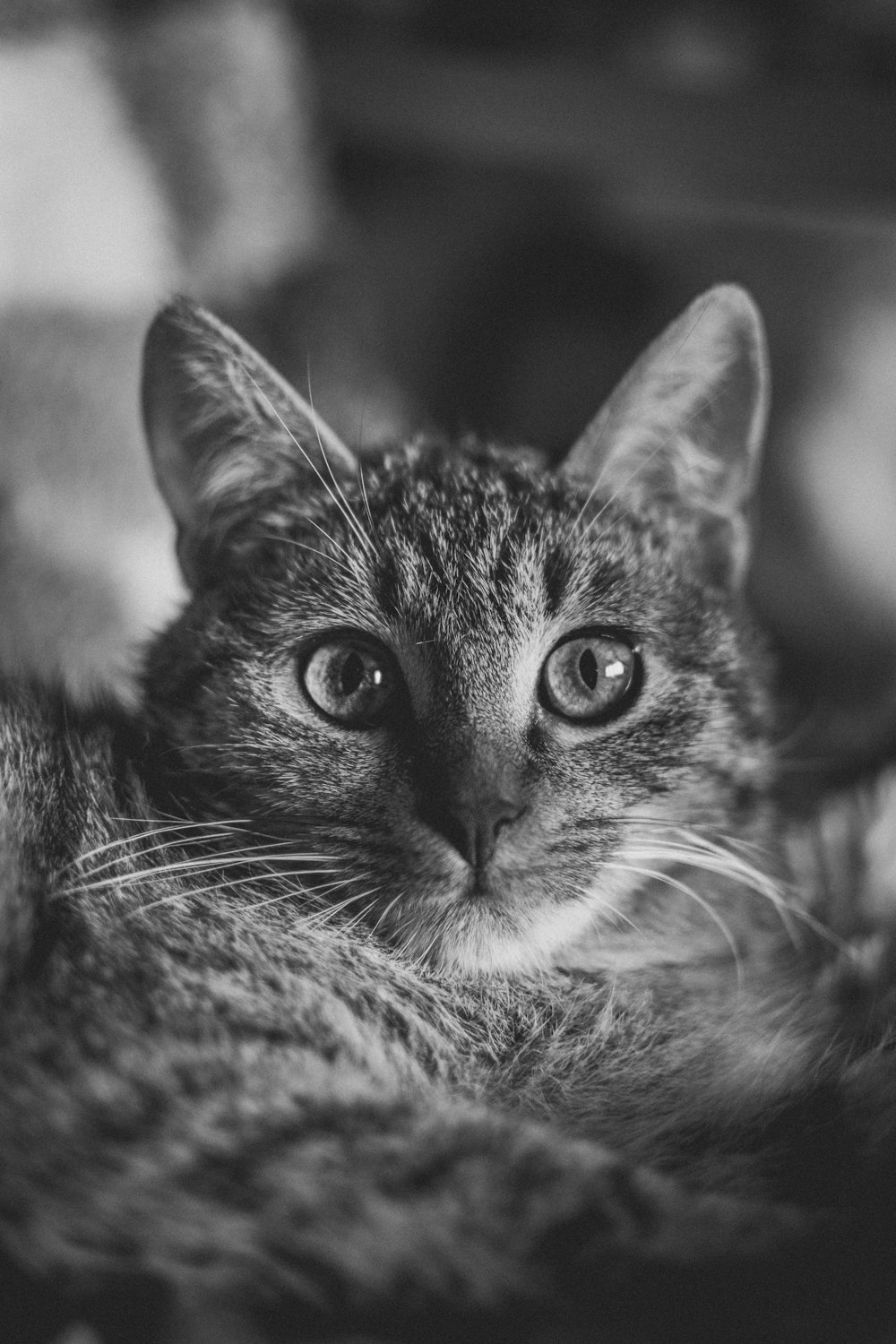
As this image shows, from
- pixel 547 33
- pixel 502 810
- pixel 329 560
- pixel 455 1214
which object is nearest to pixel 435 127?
pixel 547 33

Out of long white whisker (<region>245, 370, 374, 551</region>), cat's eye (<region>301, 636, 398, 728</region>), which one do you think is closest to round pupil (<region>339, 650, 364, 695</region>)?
cat's eye (<region>301, 636, 398, 728</region>)

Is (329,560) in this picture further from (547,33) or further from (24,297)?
(547,33)

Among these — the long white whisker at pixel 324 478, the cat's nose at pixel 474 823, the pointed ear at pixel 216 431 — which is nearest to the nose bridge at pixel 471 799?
the cat's nose at pixel 474 823

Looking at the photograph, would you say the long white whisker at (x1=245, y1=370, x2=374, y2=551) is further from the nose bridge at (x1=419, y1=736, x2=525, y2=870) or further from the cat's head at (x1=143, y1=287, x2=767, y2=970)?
the nose bridge at (x1=419, y1=736, x2=525, y2=870)

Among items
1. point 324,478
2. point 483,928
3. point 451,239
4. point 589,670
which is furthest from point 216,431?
point 451,239

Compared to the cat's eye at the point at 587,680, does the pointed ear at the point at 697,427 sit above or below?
above

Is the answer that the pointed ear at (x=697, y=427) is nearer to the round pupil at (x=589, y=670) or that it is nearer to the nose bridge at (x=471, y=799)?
the round pupil at (x=589, y=670)
